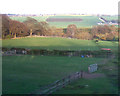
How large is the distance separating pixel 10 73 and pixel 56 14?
5.74 metres

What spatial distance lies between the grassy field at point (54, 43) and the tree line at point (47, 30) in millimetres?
350

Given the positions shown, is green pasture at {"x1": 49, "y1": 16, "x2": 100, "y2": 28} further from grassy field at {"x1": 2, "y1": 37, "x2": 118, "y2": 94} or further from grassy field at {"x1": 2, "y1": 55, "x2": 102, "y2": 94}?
grassy field at {"x1": 2, "y1": 55, "x2": 102, "y2": 94}

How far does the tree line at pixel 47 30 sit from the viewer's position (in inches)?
423

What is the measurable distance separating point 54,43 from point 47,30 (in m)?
1.19

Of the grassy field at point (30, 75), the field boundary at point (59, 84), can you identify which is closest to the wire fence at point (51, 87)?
the field boundary at point (59, 84)

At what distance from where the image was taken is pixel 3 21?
37.0ft

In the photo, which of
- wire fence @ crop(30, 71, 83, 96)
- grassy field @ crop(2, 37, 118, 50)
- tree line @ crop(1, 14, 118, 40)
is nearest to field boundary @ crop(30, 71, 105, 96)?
wire fence @ crop(30, 71, 83, 96)

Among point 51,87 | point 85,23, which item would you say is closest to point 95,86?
point 51,87

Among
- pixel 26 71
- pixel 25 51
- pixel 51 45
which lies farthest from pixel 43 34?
pixel 26 71

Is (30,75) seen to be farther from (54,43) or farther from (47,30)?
(47,30)

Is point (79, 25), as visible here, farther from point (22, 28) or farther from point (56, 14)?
point (22, 28)

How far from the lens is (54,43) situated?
11156 millimetres

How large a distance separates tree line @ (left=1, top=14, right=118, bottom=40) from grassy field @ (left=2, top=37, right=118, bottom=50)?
35 centimetres

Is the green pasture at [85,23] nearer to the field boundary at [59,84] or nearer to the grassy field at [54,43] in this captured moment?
the grassy field at [54,43]
